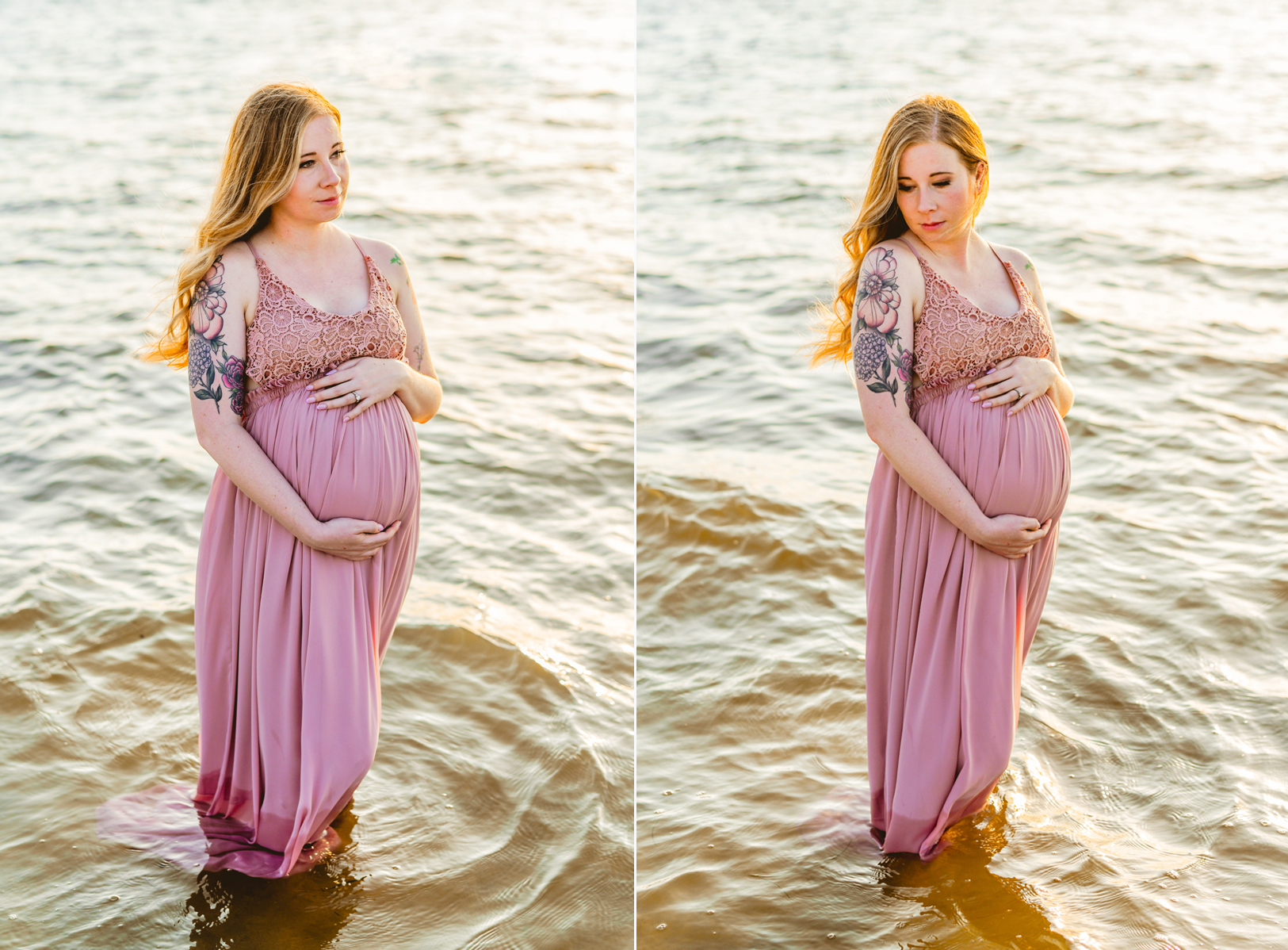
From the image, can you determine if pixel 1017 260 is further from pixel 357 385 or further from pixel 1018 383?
pixel 357 385

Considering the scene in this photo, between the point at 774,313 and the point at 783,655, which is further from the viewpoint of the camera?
the point at 774,313

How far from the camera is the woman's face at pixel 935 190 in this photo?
387 cm

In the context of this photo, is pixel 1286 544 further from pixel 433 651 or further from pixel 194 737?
pixel 194 737

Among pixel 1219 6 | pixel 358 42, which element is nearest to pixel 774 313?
pixel 358 42

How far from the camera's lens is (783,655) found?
19.6 ft

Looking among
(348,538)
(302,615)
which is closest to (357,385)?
(348,538)

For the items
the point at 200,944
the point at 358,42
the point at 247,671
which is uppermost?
the point at 358,42

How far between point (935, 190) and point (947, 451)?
805mm

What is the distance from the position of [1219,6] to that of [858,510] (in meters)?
14.8

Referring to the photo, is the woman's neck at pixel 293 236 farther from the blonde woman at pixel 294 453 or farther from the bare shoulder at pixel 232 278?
the bare shoulder at pixel 232 278

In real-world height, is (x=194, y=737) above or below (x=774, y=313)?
below

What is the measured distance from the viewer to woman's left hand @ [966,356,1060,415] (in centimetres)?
401

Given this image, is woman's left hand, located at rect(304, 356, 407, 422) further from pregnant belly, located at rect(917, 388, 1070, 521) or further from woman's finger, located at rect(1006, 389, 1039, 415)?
woman's finger, located at rect(1006, 389, 1039, 415)

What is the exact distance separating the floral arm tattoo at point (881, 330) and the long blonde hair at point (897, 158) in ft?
0.28
